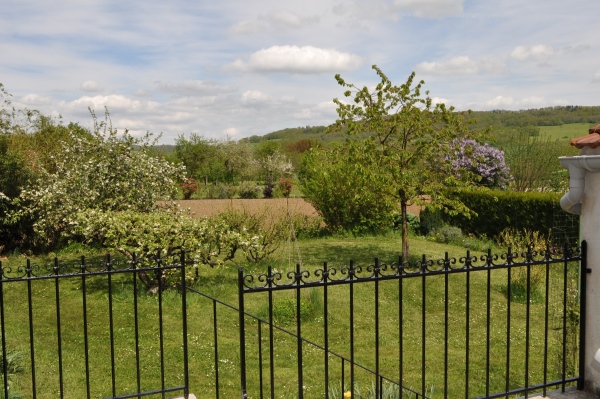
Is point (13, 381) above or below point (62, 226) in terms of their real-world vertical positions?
below

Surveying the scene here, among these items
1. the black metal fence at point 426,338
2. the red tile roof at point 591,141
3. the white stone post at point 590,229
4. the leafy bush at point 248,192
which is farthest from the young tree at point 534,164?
the red tile roof at point 591,141

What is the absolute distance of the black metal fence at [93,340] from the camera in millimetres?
5887

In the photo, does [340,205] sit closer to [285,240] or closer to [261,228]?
[285,240]

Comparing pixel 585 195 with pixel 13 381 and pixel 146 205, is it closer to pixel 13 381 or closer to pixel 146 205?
pixel 13 381

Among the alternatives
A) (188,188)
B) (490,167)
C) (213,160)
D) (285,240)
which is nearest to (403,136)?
(285,240)

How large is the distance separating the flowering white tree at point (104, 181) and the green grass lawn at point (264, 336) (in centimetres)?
187

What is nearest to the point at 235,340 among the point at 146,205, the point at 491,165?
the point at 146,205

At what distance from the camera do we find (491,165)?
19625 millimetres

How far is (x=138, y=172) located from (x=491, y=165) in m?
12.9

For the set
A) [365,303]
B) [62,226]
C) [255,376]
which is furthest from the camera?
[62,226]

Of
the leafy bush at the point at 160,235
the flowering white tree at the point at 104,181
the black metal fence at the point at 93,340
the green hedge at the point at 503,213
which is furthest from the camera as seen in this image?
the green hedge at the point at 503,213

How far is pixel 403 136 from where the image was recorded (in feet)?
42.2

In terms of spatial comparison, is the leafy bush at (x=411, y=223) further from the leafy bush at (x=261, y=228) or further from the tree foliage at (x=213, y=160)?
the tree foliage at (x=213, y=160)

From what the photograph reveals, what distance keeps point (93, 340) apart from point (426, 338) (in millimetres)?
4885
